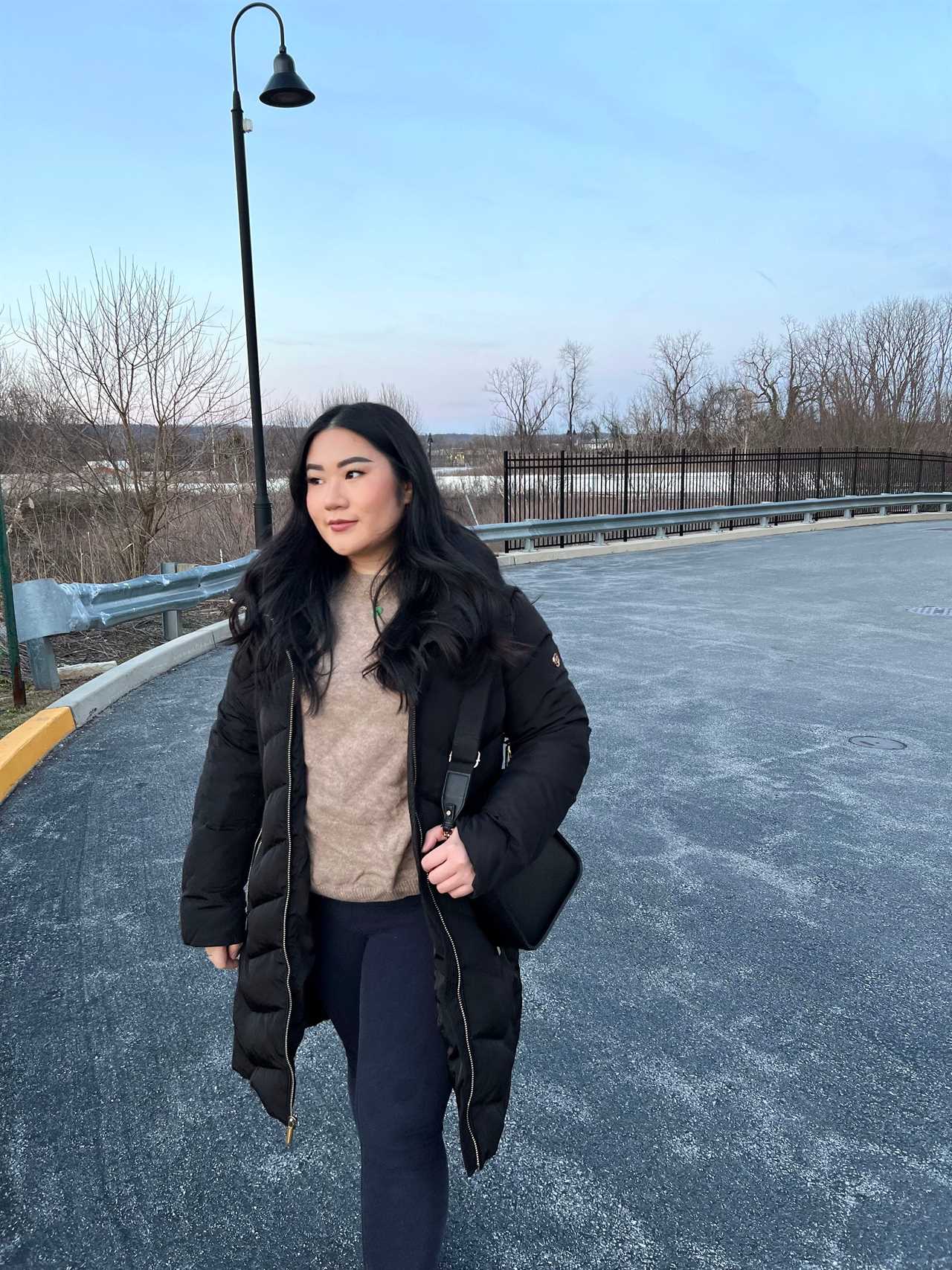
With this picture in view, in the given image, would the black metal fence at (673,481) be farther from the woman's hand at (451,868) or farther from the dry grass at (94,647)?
the woman's hand at (451,868)

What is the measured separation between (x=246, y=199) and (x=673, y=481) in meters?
13.1

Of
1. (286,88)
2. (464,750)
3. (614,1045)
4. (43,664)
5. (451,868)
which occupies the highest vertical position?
(286,88)

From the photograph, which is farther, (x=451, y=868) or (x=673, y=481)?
(x=673, y=481)

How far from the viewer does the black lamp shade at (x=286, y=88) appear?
11.0 meters

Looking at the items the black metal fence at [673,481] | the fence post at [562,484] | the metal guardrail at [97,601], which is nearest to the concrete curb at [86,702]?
the metal guardrail at [97,601]

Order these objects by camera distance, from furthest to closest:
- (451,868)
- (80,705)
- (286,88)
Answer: (286,88), (80,705), (451,868)

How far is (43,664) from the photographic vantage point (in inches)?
269

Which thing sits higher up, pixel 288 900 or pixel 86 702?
pixel 288 900

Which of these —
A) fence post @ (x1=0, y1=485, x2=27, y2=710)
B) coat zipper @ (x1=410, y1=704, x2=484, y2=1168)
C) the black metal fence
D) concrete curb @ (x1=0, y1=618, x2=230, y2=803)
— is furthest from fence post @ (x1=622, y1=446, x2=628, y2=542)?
coat zipper @ (x1=410, y1=704, x2=484, y2=1168)

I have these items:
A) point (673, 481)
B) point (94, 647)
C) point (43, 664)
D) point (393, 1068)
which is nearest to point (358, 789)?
point (393, 1068)

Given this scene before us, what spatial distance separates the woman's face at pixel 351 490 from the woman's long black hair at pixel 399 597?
0.10 ft

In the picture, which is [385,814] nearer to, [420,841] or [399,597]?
[420,841]

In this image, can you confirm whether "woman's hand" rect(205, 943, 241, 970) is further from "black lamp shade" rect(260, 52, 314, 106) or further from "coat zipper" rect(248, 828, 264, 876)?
"black lamp shade" rect(260, 52, 314, 106)

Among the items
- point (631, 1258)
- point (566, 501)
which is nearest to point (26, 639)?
point (631, 1258)
